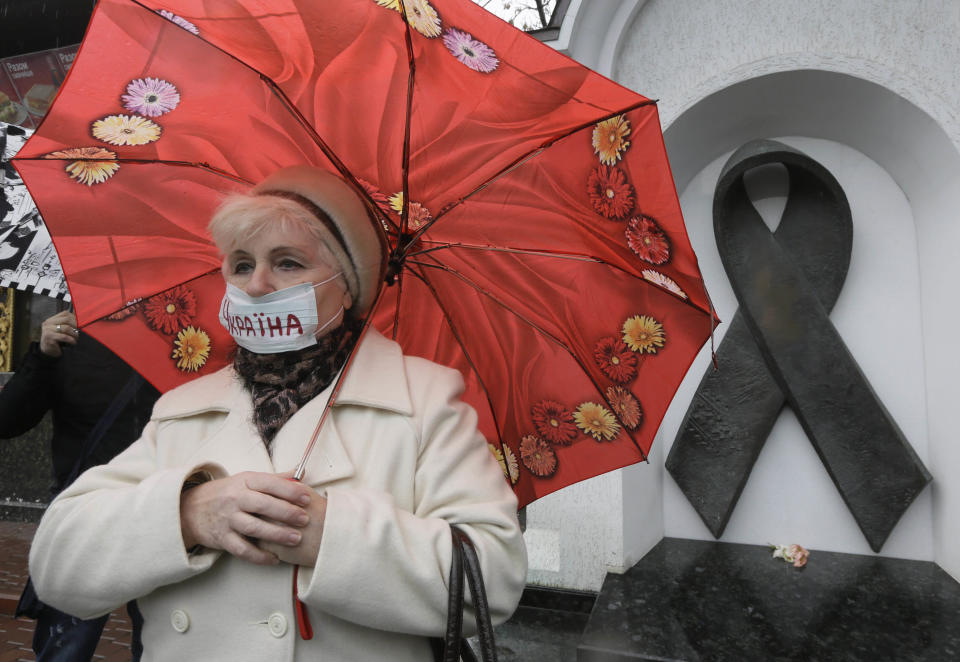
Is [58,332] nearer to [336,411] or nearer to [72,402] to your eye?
[72,402]

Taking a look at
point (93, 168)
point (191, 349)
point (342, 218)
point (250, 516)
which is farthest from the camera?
point (191, 349)

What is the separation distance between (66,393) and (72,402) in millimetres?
39

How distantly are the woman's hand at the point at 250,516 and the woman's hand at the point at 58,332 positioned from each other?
1.35 m

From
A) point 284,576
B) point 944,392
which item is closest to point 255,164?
point 284,576

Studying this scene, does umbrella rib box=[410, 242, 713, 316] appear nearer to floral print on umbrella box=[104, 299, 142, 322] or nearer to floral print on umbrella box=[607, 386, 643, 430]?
floral print on umbrella box=[607, 386, 643, 430]

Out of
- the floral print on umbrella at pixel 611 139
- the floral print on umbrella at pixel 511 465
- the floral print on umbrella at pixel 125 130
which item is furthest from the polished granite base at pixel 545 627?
the floral print on umbrella at pixel 125 130

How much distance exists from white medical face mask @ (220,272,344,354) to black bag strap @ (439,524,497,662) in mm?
567

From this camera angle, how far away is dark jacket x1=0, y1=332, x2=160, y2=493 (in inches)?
88.7

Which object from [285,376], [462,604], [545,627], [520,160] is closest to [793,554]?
[545,627]

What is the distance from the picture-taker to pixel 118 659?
3490mm

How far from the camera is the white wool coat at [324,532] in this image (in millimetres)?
1171

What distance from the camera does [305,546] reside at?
116 centimetres

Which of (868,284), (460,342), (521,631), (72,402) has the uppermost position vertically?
(868,284)

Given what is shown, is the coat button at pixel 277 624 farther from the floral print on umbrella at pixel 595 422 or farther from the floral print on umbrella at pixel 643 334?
the floral print on umbrella at pixel 643 334
